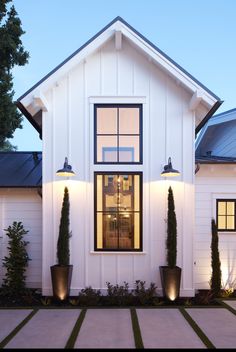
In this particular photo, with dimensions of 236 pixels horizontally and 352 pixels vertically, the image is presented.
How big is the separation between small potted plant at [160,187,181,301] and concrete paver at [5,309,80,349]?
6.40ft

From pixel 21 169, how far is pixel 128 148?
317 cm

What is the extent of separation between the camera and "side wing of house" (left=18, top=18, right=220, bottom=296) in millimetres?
7887

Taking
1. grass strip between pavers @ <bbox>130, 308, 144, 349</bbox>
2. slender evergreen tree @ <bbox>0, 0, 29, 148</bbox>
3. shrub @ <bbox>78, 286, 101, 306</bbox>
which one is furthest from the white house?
slender evergreen tree @ <bbox>0, 0, 29, 148</bbox>

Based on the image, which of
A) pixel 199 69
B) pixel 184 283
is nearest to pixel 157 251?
pixel 184 283

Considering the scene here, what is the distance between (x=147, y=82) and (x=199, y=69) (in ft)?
362

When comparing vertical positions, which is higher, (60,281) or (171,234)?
(171,234)

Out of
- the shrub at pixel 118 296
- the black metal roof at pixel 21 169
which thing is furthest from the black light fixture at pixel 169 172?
the black metal roof at pixel 21 169

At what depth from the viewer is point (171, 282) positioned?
7438 millimetres

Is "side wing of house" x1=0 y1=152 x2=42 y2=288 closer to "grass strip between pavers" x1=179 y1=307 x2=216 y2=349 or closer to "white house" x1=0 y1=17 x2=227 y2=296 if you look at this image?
"white house" x1=0 y1=17 x2=227 y2=296

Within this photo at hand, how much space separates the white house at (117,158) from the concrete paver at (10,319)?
1.09m

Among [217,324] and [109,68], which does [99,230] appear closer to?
[217,324]

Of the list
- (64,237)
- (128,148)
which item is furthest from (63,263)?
(128,148)

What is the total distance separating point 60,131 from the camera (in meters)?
8.05

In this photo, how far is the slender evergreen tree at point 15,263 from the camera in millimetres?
7996
